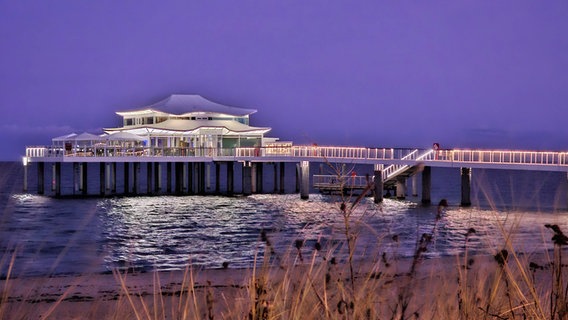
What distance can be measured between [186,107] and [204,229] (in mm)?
31024

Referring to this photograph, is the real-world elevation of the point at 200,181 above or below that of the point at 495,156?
below

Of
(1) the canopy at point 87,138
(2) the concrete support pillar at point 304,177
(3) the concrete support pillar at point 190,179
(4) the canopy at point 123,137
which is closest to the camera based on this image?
(2) the concrete support pillar at point 304,177

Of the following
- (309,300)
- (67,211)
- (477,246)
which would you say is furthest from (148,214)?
(309,300)

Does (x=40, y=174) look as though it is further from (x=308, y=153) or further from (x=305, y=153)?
(x=308, y=153)

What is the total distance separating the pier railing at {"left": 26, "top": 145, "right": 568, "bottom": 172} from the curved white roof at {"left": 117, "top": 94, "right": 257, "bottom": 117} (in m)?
6.93

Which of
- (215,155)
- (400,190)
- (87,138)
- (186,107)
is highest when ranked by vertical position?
(186,107)

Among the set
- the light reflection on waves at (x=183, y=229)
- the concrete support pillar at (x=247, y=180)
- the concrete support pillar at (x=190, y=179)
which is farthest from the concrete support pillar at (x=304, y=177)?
the concrete support pillar at (x=190, y=179)

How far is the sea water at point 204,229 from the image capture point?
71.7 feet

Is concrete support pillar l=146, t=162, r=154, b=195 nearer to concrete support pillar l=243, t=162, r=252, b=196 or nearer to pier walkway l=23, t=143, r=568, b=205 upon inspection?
pier walkway l=23, t=143, r=568, b=205

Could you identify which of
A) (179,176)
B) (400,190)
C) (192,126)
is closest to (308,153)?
(400,190)

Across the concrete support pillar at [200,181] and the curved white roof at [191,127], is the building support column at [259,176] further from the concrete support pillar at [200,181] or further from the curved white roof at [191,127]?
the concrete support pillar at [200,181]

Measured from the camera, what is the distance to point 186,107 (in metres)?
63.5

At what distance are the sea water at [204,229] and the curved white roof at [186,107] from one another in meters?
10.1

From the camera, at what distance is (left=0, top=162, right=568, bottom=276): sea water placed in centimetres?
2184
